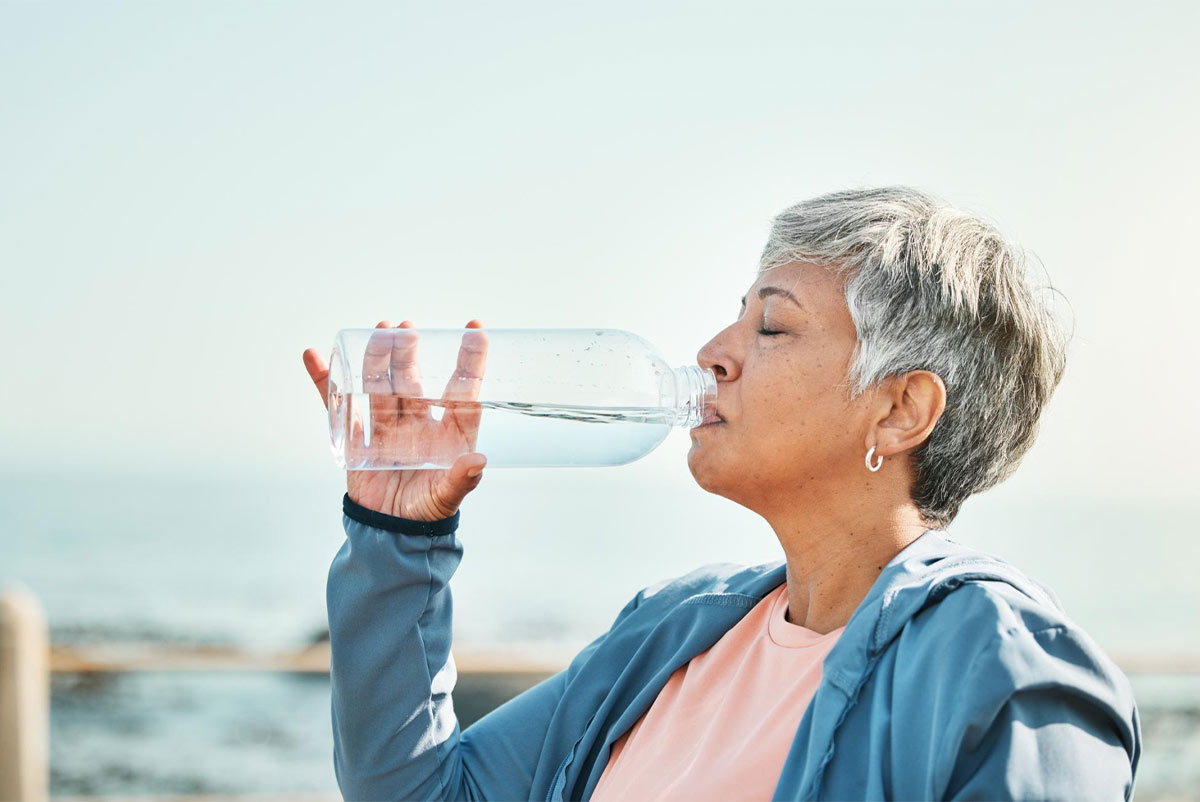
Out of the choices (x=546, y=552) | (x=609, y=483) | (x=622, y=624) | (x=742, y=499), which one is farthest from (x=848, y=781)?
(x=609, y=483)

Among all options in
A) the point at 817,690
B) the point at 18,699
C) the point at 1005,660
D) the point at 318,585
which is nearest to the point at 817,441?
the point at 817,690

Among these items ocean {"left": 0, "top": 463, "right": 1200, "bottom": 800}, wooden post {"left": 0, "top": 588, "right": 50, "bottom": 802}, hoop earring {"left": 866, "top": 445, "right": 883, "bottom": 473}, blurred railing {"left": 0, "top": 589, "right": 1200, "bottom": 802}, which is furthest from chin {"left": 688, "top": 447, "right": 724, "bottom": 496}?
ocean {"left": 0, "top": 463, "right": 1200, "bottom": 800}

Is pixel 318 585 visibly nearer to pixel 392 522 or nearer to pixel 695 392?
pixel 392 522

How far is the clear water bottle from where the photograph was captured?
6.00 feet

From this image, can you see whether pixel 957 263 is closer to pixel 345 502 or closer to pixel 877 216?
pixel 877 216

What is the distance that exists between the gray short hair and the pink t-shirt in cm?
31

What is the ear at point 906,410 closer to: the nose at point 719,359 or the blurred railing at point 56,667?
the nose at point 719,359

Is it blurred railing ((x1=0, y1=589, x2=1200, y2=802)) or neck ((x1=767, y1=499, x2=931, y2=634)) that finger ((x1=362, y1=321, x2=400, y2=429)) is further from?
blurred railing ((x1=0, y1=589, x2=1200, y2=802))

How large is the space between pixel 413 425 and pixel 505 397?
16cm

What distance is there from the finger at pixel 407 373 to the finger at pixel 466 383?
0.14 feet

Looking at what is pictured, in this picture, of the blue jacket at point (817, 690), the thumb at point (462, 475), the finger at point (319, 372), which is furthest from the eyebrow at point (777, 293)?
the finger at point (319, 372)

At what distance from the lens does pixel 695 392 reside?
5.86 ft

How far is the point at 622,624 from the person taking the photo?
197 centimetres

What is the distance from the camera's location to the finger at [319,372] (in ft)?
6.09
